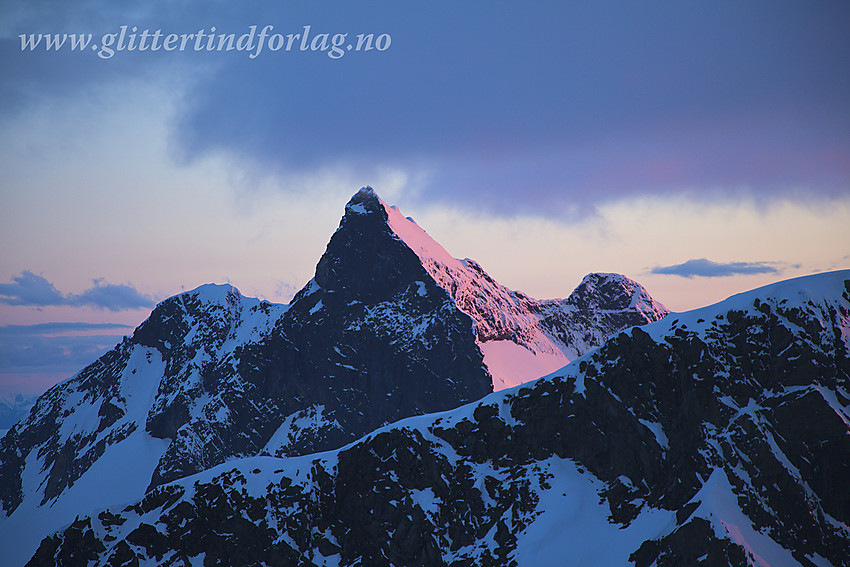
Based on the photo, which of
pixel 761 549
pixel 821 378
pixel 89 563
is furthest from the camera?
pixel 89 563

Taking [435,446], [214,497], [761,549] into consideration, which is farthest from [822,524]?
[214,497]

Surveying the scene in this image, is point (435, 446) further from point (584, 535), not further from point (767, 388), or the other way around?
Result: point (767, 388)

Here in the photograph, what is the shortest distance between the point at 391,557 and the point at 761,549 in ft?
211

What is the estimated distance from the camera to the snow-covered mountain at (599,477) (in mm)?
138250

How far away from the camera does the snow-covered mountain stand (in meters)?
138

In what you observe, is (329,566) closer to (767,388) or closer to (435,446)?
(435,446)

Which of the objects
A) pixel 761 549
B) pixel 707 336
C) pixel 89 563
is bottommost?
pixel 761 549

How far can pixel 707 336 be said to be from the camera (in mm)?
157250

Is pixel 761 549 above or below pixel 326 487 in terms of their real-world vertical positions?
below

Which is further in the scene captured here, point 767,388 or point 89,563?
point 89,563

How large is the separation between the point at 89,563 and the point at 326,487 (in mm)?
46755

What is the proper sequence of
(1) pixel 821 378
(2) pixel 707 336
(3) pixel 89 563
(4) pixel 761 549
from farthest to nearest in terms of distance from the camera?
1. (3) pixel 89 563
2. (2) pixel 707 336
3. (1) pixel 821 378
4. (4) pixel 761 549

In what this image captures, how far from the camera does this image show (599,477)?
162000mm

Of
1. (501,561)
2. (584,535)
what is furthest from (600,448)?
(501,561)
